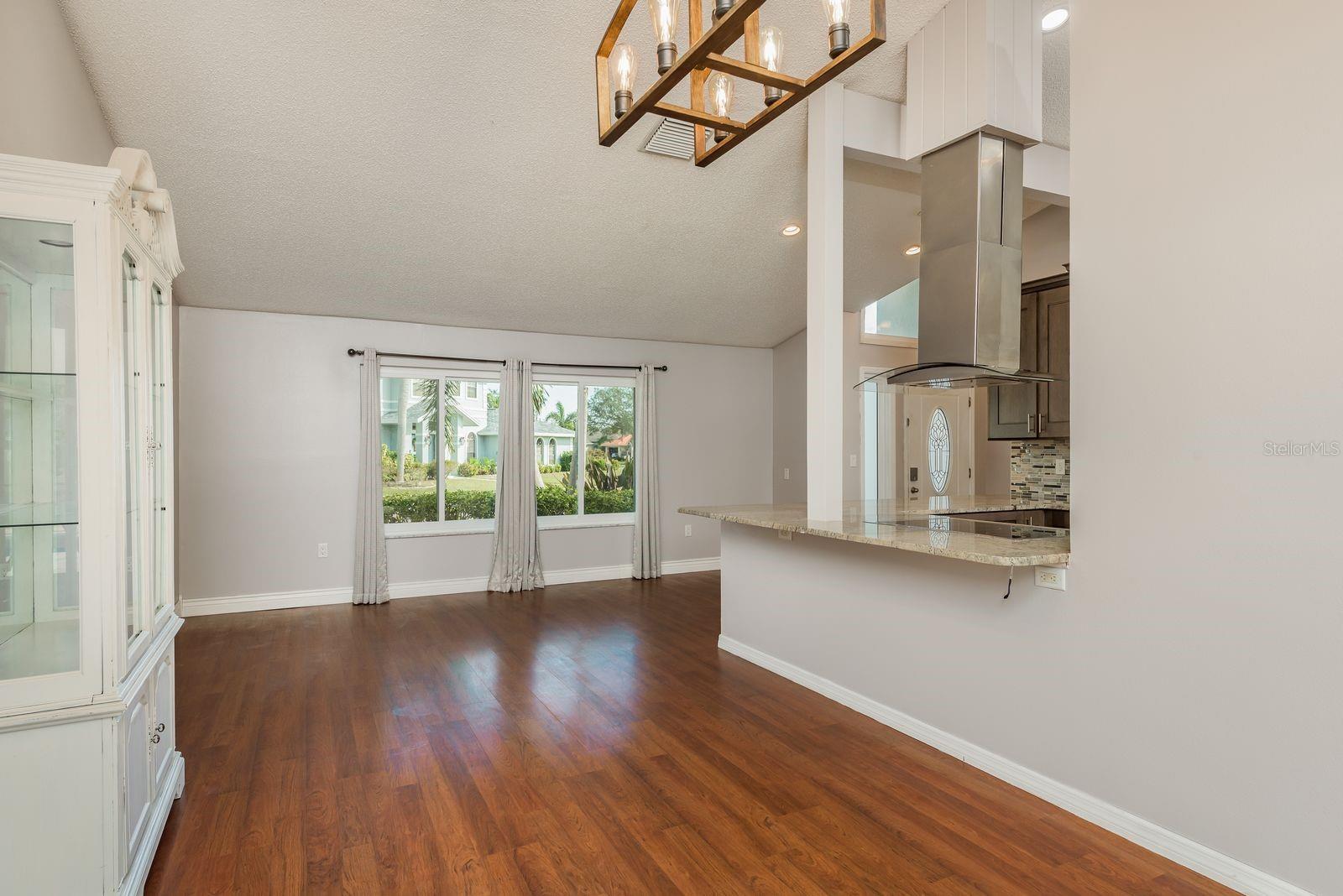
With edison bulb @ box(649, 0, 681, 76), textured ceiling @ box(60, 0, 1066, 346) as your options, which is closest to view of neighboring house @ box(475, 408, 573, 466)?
textured ceiling @ box(60, 0, 1066, 346)

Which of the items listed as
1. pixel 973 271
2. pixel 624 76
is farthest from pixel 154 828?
pixel 973 271

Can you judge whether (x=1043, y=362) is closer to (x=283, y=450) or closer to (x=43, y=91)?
(x=43, y=91)

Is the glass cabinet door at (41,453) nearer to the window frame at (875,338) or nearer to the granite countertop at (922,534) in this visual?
the granite countertop at (922,534)

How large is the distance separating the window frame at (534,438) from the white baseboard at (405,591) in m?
0.43

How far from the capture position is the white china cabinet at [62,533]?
166 cm

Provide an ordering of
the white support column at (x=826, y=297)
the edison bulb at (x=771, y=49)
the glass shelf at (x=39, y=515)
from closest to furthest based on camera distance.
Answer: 1. the glass shelf at (x=39, y=515)
2. the edison bulb at (x=771, y=49)
3. the white support column at (x=826, y=297)

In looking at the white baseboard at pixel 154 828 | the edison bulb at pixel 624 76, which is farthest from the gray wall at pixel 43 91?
the white baseboard at pixel 154 828

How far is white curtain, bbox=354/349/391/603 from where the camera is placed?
225 inches

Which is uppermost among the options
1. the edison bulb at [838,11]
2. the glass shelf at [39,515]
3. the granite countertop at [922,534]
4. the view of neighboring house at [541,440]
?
the edison bulb at [838,11]

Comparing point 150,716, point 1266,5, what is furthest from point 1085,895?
point 150,716

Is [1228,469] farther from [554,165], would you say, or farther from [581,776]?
[554,165]

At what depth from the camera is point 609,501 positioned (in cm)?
690

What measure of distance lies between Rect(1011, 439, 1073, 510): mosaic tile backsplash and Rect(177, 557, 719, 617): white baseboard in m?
3.21

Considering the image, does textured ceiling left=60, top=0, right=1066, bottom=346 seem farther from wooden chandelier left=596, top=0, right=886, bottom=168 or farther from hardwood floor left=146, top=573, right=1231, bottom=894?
hardwood floor left=146, top=573, right=1231, bottom=894
